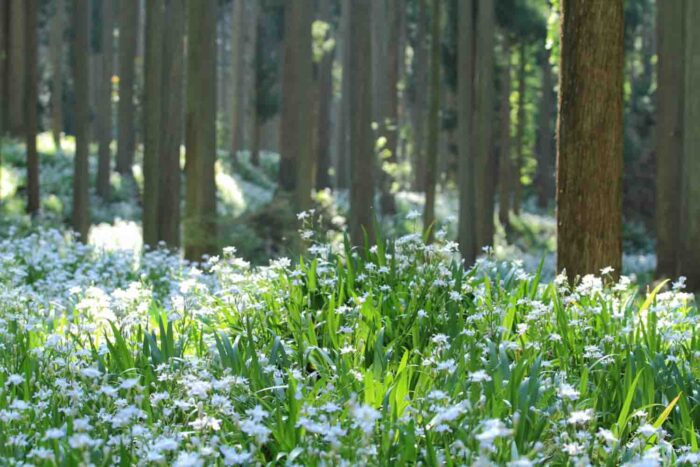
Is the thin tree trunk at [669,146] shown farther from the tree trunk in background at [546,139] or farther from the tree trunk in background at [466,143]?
the tree trunk in background at [546,139]

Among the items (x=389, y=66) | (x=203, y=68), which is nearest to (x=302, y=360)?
(x=203, y=68)

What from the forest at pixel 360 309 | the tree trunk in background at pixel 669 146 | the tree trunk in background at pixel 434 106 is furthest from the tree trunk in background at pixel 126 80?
A: the tree trunk in background at pixel 669 146

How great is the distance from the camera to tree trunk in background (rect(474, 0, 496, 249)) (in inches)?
757

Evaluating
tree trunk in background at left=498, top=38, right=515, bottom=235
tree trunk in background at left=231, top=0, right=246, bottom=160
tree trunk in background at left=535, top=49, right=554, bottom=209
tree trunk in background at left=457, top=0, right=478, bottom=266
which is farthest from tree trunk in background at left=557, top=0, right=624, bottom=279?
tree trunk in background at left=231, top=0, right=246, bottom=160

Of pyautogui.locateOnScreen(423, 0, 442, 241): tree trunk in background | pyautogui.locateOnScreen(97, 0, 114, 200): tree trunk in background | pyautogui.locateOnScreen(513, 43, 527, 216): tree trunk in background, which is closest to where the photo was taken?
pyautogui.locateOnScreen(423, 0, 442, 241): tree trunk in background

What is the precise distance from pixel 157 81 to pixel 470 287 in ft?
33.6

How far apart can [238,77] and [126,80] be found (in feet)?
46.7

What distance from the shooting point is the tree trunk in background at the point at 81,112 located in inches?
639

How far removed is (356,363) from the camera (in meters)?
4.63

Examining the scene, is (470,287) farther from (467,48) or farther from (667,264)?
(467,48)

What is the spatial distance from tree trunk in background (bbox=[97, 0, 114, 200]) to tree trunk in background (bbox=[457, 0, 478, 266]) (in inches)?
399

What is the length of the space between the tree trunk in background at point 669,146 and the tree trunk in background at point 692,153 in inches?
118

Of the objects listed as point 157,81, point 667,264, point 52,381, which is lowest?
point 667,264

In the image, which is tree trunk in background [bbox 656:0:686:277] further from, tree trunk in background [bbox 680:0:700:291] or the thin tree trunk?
tree trunk in background [bbox 680:0:700:291]
